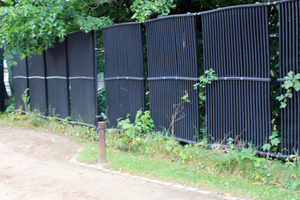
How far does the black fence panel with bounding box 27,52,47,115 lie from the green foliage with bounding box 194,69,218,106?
6859 millimetres

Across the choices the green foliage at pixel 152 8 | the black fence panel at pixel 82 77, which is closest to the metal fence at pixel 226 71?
the green foliage at pixel 152 8

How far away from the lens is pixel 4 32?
31.6 ft

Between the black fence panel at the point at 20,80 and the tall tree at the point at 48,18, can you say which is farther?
the black fence panel at the point at 20,80

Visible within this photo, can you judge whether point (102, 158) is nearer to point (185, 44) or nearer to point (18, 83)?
point (185, 44)

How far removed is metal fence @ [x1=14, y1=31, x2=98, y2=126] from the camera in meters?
9.39

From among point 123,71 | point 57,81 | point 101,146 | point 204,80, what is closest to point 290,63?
point 204,80

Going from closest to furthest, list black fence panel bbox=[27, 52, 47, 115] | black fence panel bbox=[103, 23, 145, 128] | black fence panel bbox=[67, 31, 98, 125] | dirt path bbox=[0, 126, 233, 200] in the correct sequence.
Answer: dirt path bbox=[0, 126, 233, 200] < black fence panel bbox=[103, 23, 145, 128] < black fence panel bbox=[67, 31, 98, 125] < black fence panel bbox=[27, 52, 47, 115]

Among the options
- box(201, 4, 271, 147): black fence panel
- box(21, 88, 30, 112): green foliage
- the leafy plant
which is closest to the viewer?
box(201, 4, 271, 147): black fence panel

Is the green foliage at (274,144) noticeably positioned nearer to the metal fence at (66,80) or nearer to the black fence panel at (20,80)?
the metal fence at (66,80)

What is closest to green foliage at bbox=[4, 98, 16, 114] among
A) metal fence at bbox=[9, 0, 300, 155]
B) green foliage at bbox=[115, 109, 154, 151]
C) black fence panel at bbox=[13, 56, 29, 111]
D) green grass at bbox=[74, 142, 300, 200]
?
black fence panel at bbox=[13, 56, 29, 111]

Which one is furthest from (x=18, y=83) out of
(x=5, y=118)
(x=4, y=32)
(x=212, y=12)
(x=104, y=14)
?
(x=212, y=12)

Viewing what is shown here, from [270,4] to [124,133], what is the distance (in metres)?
4.37

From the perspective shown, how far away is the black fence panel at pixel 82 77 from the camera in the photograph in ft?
30.5

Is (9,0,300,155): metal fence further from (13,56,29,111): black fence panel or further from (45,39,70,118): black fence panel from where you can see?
(13,56,29,111): black fence panel
